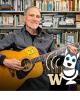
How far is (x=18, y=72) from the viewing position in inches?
83.1

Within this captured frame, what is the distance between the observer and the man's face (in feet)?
7.09

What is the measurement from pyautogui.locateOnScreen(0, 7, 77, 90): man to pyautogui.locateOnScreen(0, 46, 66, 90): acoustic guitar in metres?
0.03

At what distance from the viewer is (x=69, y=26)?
14.5 ft

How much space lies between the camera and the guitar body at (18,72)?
6.85 feet

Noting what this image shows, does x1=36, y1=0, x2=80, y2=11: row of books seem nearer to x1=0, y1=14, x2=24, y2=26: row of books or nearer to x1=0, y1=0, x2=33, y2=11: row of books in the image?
x1=0, y1=0, x2=33, y2=11: row of books

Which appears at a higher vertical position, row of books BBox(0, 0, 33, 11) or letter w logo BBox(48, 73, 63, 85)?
row of books BBox(0, 0, 33, 11)

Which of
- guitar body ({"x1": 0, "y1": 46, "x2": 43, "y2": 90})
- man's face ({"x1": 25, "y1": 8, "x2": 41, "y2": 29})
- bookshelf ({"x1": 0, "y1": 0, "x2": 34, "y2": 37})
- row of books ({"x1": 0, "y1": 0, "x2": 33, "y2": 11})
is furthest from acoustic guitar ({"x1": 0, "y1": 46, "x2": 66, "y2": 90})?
row of books ({"x1": 0, "y1": 0, "x2": 33, "y2": 11})

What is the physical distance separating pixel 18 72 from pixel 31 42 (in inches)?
9.7

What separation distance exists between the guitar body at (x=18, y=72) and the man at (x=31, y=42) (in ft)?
0.09

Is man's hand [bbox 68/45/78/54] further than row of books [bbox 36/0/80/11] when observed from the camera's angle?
No

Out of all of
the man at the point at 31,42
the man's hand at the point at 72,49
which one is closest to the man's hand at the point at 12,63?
the man at the point at 31,42

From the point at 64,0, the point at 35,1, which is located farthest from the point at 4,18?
the point at 64,0
